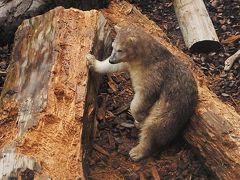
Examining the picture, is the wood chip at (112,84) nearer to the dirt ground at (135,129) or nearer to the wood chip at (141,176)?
the dirt ground at (135,129)

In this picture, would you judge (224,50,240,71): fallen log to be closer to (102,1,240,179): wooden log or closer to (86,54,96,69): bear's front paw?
(102,1,240,179): wooden log

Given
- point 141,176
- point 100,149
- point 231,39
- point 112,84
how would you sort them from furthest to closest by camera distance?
point 231,39, point 112,84, point 100,149, point 141,176

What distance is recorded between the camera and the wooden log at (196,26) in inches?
288

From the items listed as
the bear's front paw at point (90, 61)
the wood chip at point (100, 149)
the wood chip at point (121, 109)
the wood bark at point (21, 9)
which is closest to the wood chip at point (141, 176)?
the wood chip at point (100, 149)

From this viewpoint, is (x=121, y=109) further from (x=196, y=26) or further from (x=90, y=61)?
(x=196, y=26)

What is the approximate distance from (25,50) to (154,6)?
3.28 meters

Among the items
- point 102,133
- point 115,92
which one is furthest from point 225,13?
point 102,133

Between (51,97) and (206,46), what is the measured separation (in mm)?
3208

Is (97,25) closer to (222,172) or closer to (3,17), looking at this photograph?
(3,17)

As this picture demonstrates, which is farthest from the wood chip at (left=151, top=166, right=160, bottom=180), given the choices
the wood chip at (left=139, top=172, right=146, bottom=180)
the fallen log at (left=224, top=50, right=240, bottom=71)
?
the fallen log at (left=224, top=50, right=240, bottom=71)

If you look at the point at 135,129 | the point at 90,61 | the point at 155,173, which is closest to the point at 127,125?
the point at 135,129

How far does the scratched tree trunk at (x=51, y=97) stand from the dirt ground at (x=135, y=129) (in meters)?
0.48

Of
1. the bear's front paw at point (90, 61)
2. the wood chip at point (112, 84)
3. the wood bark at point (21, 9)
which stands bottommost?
the wood chip at point (112, 84)

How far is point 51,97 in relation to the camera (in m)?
4.92
